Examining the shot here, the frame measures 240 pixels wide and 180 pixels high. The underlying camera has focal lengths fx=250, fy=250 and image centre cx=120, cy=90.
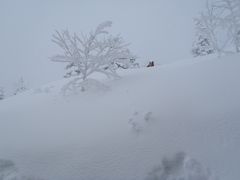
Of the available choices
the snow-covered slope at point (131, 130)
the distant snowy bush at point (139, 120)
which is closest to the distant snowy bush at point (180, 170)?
the snow-covered slope at point (131, 130)

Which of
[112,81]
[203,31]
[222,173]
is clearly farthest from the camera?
[203,31]

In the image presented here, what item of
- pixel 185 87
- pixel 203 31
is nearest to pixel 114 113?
pixel 185 87

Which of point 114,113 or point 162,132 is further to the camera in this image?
point 114,113

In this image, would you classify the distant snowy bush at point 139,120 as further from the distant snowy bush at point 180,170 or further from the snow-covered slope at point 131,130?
the distant snowy bush at point 180,170

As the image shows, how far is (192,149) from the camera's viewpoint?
4.18 metres

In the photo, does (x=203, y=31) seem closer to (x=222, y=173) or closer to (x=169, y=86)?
(x=169, y=86)

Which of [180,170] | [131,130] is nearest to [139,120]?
[131,130]

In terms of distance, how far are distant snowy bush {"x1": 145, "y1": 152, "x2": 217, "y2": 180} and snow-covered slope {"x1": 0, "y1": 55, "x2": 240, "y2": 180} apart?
0.09m

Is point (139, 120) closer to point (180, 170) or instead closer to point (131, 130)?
point (131, 130)

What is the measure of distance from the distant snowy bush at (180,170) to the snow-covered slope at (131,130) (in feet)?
0.30

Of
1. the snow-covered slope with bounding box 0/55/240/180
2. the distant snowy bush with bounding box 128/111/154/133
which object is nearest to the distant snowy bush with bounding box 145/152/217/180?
the snow-covered slope with bounding box 0/55/240/180

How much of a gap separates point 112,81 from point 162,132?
9.68 feet

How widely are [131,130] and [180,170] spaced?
1105mm

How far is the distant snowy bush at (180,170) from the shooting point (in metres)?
3.90
